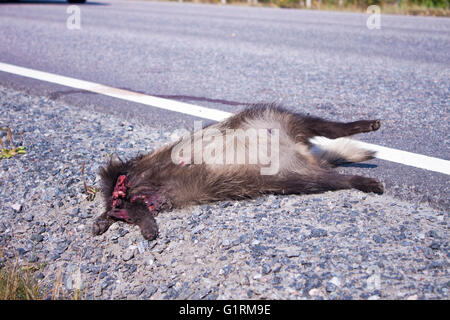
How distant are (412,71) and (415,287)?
3650mm

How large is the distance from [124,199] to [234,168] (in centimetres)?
73

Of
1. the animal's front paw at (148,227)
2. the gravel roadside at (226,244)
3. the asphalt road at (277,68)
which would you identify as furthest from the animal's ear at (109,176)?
the asphalt road at (277,68)

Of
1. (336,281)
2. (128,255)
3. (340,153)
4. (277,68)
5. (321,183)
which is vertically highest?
(277,68)

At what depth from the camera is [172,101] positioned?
4113 mm

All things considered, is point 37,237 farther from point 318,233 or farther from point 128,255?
point 318,233

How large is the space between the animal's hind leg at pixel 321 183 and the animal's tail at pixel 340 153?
0.30 meters

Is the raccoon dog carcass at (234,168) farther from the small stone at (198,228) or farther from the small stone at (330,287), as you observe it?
the small stone at (330,287)

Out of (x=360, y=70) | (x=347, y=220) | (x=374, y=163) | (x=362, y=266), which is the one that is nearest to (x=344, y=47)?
(x=360, y=70)

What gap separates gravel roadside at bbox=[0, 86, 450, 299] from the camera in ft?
6.23

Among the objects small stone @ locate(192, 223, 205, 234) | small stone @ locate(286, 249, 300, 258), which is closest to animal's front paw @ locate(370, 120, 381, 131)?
small stone @ locate(286, 249, 300, 258)

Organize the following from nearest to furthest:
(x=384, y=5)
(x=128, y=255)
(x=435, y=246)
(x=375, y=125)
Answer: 1. (x=435, y=246)
2. (x=128, y=255)
3. (x=375, y=125)
4. (x=384, y=5)

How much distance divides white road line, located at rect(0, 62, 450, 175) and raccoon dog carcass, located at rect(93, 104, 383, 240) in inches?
6.9

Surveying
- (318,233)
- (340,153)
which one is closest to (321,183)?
(340,153)

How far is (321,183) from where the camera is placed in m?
2.70
